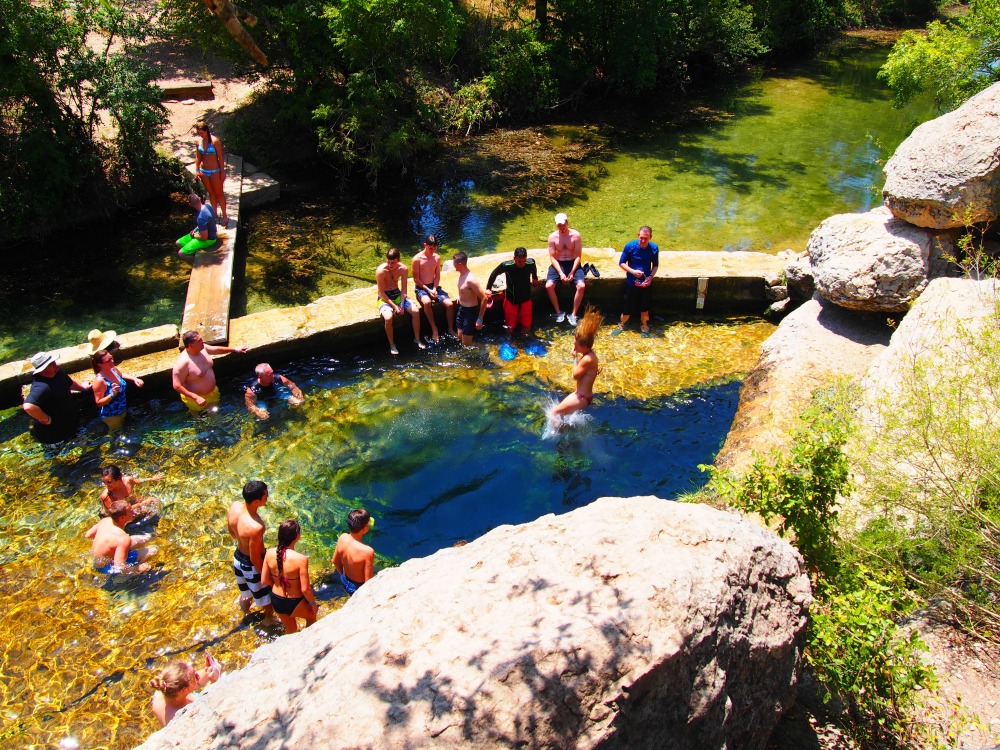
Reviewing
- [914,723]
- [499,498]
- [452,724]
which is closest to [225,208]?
[499,498]

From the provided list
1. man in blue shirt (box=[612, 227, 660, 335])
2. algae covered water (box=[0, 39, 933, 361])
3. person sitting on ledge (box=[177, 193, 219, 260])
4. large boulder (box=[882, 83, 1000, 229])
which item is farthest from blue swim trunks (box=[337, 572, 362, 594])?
large boulder (box=[882, 83, 1000, 229])

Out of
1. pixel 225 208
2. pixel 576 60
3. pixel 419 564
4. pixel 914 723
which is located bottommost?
pixel 914 723

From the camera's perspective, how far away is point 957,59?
10.8 meters

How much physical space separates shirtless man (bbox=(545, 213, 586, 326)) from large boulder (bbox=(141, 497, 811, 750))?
17.9ft

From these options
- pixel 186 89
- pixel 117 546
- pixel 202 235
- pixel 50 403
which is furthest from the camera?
pixel 186 89

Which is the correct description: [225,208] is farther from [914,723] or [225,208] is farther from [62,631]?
[914,723]

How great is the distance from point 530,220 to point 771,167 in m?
5.74

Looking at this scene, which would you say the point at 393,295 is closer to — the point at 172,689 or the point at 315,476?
the point at 315,476

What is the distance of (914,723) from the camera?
4.11 meters

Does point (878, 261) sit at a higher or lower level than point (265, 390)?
higher

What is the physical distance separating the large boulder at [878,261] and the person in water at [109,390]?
26.8 ft

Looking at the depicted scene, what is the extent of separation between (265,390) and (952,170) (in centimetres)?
798

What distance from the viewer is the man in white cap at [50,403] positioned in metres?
7.05

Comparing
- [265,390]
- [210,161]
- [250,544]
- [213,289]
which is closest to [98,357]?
[265,390]
